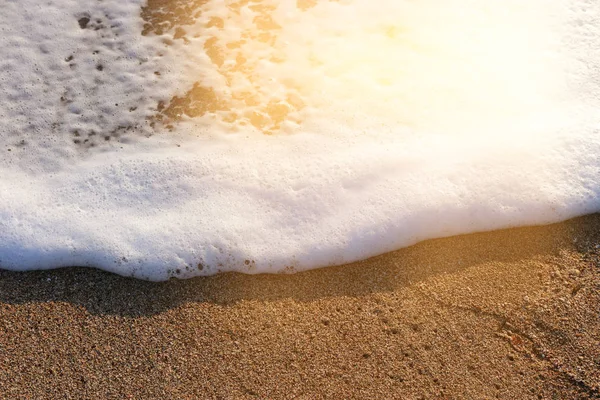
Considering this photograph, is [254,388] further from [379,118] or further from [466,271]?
[379,118]

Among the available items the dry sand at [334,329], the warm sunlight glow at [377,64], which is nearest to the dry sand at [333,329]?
Result: the dry sand at [334,329]

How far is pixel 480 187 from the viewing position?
2609 mm

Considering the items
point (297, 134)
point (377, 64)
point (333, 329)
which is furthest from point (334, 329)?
point (377, 64)

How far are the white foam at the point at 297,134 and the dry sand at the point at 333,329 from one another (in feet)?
0.41

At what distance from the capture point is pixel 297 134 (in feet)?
9.52

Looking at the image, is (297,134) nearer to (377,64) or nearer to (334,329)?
(377,64)

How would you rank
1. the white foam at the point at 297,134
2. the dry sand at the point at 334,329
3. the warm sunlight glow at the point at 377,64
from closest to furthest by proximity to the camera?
the dry sand at the point at 334,329 < the white foam at the point at 297,134 < the warm sunlight glow at the point at 377,64

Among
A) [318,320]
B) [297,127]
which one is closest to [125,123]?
[297,127]

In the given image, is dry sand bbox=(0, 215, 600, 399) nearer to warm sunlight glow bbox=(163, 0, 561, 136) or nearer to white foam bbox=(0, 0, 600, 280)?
white foam bbox=(0, 0, 600, 280)

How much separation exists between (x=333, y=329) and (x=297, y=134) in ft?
3.96

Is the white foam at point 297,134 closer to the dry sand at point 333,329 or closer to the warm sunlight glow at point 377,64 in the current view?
the warm sunlight glow at point 377,64

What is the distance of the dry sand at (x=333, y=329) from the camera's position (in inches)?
81.4

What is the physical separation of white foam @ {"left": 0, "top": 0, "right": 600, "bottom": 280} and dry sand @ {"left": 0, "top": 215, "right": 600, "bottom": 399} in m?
0.12

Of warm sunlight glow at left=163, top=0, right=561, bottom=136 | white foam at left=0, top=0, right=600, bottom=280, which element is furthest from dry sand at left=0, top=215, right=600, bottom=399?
warm sunlight glow at left=163, top=0, right=561, bottom=136
